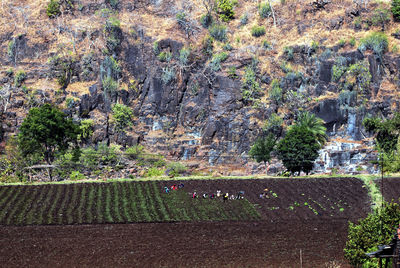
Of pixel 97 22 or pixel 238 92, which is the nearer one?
pixel 238 92

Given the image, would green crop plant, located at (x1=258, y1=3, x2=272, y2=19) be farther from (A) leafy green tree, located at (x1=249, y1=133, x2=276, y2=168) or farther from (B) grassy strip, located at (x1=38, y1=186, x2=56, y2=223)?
(B) grassy strip, located at (x1=38, y1=186, x2=56, y2=223)

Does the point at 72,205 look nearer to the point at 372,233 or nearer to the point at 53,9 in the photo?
the point at 372,233

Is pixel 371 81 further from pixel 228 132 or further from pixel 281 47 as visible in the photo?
pixel 228 132

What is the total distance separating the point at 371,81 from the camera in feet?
248

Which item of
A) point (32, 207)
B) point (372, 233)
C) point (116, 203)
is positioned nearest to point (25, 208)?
point (32, 207)

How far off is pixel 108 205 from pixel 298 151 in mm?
19805

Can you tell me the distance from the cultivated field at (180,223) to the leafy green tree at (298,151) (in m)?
4.51

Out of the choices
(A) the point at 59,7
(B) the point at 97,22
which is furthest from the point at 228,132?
(A) the point at 59,7

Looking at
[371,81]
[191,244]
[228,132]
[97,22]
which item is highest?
[97,22]

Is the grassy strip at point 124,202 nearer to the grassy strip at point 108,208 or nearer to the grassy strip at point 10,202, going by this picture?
the grassy strip at point 108,208

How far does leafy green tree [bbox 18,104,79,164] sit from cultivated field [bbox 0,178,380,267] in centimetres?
787

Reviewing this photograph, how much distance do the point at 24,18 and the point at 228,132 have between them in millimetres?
28220

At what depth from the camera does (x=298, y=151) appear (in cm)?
6419

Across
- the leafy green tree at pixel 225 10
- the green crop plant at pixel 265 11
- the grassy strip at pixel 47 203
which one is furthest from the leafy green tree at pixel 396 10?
the grassy strip at pixel 47 203
